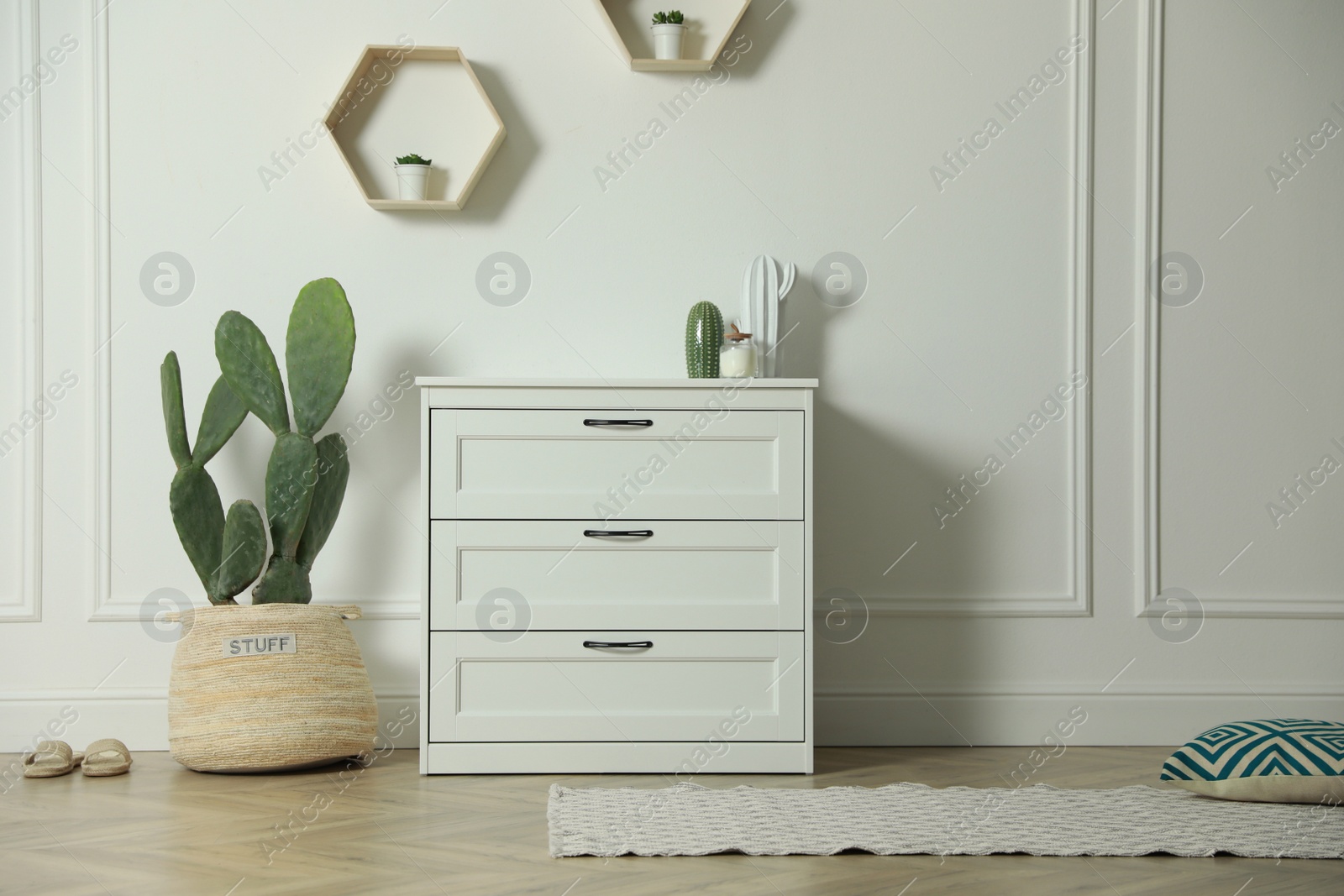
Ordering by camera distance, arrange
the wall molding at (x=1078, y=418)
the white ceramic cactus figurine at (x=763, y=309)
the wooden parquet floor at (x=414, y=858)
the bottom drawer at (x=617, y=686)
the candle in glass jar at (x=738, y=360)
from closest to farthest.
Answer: the wooden parquet floor at (x=414, y=858) < the bottom drawer at (x=617, y=686) < the candle in glass jar at (x=738, y=360) < the white ceramic cactus figurine at (x=763, y=309) < the wall molding at (x=1078, y=418)

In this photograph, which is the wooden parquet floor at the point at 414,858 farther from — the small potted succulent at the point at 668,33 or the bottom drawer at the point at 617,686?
the small potted succulent at the point at 668,33

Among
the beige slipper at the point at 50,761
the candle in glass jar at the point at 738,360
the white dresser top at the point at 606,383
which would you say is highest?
the candle in glass jar at the point at 738,360

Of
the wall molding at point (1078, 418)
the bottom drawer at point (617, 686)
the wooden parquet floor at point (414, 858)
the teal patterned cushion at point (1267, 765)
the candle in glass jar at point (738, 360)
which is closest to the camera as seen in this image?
the wooden parquet floor at point (414, 858)

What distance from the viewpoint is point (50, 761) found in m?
2.26

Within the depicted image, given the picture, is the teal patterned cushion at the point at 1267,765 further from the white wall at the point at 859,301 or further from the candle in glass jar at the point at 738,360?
the candle in glass jar at the point at 738,360

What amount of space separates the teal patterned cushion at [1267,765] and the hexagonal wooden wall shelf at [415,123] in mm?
2231

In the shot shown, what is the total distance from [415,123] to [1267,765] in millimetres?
2508

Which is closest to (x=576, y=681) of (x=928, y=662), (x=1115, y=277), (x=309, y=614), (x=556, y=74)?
(x=309, y=614)

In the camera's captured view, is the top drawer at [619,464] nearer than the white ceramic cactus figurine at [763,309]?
Yes

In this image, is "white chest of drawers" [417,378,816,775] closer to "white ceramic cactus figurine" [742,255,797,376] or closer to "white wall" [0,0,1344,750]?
"white ceramic cactus figurine" [742,255,797,376]

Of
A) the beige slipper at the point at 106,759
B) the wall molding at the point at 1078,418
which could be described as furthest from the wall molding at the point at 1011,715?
the beige slipper at the point at 106,759

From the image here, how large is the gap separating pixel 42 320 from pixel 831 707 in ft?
7.58

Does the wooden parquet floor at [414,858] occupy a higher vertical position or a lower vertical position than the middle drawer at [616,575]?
lower

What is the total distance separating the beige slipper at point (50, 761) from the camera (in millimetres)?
2240
